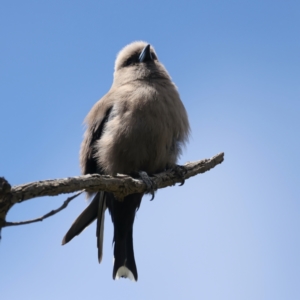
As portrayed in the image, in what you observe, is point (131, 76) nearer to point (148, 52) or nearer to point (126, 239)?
point (148, 52)

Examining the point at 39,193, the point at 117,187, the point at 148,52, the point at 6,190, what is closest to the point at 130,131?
the point at 117,187

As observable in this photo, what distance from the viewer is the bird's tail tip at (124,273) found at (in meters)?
5.89

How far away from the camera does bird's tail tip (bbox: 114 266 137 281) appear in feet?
19.3

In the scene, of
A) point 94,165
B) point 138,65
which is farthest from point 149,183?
point 138,65

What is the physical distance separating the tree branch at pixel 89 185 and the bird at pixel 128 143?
292mm

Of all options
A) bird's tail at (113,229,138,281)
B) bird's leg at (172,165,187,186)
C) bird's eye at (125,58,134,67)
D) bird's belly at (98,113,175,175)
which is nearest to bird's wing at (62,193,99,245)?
bird's belly at (98,113,175,175)

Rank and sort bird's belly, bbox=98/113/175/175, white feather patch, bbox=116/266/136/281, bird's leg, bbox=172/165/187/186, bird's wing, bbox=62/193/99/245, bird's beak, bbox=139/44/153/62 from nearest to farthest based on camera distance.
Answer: bird's wing, bbox=62/193/99/245 → bird's leg, bbox=172/165/187/186 → bird's belly, bbox=98/113/175/175 → white feather patch, bbox=116/266/136/281 → bird's beak, bbox=139/44/153/62

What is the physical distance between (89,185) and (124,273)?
7.65 ft

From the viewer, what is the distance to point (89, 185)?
12.7 feet

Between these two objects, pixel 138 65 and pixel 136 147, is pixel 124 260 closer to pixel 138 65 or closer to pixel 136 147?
pixel 136 147

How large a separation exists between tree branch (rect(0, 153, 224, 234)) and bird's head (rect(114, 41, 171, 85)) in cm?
153

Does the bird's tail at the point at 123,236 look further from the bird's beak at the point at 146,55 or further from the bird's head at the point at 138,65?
the bird's beak at the point at 146,55

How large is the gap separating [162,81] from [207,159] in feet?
5.05

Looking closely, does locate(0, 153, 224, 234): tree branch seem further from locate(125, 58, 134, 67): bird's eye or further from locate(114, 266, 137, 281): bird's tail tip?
locate(125, 58, 134, 67): bird's eye
